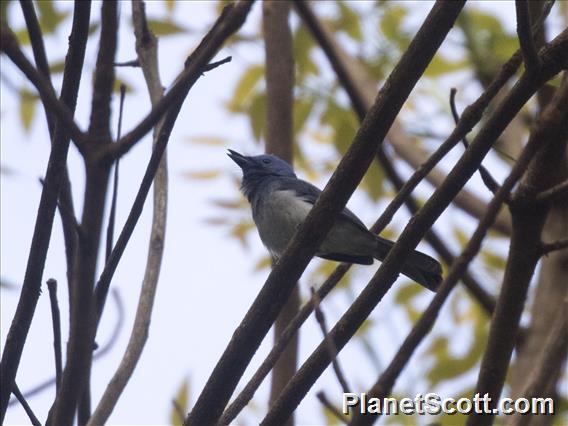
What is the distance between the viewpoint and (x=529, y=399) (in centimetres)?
239

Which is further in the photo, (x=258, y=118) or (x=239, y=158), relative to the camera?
(x=239, y=158)

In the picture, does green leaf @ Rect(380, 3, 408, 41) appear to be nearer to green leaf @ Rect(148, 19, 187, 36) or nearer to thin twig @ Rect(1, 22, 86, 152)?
green leaf @ Rect(148, 19, 187, 36)

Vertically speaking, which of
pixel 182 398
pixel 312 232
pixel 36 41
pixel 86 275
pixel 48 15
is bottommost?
pixel 86 275

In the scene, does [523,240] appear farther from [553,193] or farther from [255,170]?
[255,170]

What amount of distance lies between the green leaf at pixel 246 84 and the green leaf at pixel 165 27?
0.65 m

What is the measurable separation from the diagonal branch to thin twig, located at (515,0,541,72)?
23 centimetres

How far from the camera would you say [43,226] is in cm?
177

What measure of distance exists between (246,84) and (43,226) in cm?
327

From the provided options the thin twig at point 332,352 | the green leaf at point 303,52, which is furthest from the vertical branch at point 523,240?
the green leaf at point 303,52

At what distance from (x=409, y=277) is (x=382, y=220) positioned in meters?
1.56

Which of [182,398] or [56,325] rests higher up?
[182,398]

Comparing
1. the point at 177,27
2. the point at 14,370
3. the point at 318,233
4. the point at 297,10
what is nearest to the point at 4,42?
the point at 14,370

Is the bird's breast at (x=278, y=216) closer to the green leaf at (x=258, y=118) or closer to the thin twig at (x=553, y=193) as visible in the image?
the green leaf at (x=258, y=118)

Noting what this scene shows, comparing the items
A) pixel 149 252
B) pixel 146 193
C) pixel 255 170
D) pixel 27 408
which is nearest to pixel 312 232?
pixel 146 193
